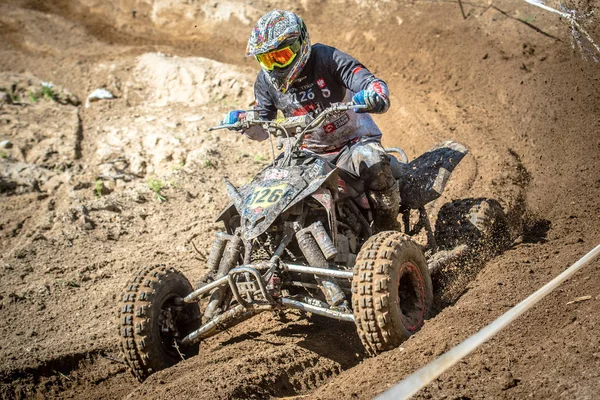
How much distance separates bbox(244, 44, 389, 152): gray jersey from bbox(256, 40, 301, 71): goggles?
284mm

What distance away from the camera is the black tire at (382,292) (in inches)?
179

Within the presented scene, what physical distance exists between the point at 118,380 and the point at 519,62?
8.17 m

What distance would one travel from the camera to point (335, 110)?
5316mm

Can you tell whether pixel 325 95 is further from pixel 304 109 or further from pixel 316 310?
pixel 316 310

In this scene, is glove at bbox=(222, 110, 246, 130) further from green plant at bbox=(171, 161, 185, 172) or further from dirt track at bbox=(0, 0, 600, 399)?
green plant at bbox=(171, 161, 185, 172)

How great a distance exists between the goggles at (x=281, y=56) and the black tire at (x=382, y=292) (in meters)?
1.75

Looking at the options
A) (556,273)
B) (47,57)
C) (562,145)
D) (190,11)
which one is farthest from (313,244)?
(190,11)

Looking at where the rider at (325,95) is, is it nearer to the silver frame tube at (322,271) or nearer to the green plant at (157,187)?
the silver frame tube at (322,271)

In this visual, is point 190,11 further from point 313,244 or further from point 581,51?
point 313,244

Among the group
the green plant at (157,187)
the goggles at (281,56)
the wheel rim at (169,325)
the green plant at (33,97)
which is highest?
the goggles at (281,56)

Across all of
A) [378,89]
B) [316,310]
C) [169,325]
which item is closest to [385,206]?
[378,89]

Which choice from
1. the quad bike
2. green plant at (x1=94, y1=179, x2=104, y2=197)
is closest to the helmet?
the quad bike

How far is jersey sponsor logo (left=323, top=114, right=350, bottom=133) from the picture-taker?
19.5ft

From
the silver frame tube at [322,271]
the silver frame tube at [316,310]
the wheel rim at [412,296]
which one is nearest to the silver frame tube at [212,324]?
the silver frame tube at [316,310]
